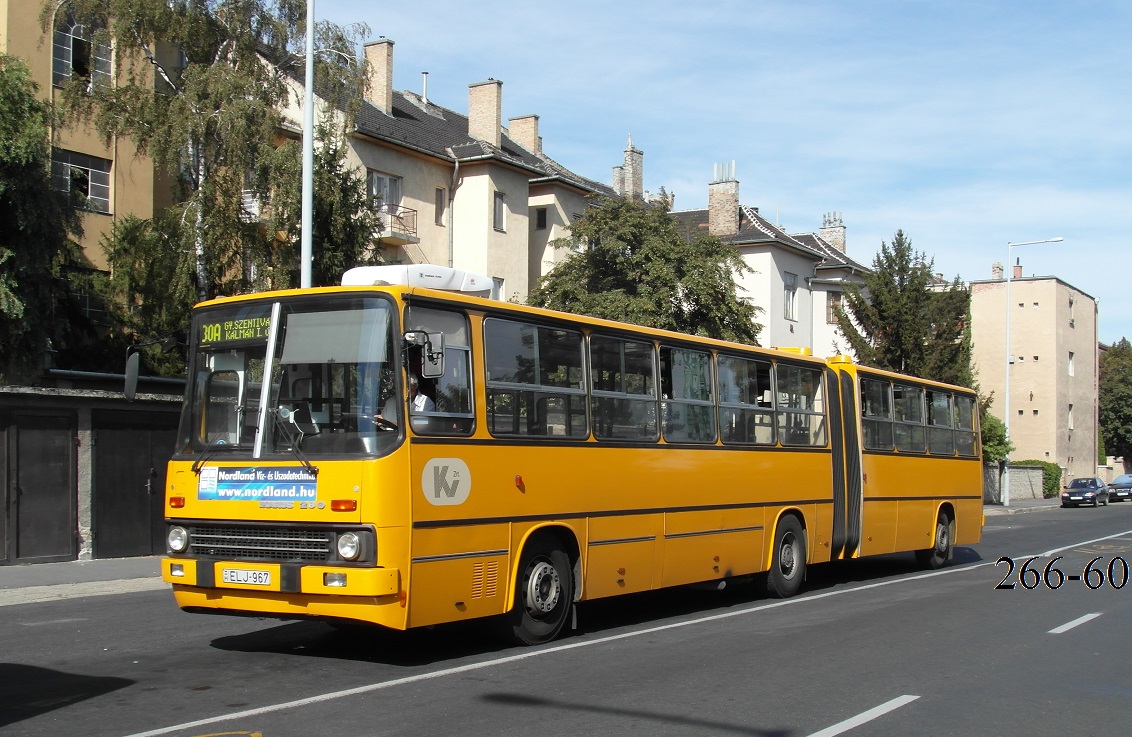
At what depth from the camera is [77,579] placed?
16266mm

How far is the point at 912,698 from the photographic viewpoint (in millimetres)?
8203

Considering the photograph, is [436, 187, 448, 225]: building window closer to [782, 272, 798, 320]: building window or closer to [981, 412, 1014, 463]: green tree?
[782, 272, 798, 320]: building window

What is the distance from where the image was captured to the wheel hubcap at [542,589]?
33.2 feet

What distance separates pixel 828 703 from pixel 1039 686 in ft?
6.58

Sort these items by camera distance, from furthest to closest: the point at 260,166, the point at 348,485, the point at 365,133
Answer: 1. the point at 365,133
2. the point at 260,166
3. the point at 348,485

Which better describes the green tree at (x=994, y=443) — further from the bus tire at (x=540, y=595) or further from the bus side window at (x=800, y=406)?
the bus tire at (x=540, y=595)

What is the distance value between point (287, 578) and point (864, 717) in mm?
4283

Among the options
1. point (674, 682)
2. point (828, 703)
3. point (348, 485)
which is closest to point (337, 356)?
point (348, 485)

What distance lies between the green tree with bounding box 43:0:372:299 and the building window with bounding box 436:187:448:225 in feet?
42.4

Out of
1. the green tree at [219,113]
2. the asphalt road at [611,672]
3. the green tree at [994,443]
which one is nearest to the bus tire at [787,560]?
the asphalt road at [611,672]

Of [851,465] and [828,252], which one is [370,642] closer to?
[851,465]

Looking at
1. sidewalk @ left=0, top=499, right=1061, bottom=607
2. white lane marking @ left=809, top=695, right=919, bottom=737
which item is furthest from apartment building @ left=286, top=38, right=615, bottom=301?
white lane marking @ left=809, top=695, right=919, bottom=737

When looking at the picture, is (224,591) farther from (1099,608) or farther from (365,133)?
(365,133)

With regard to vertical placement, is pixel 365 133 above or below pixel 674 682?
above
